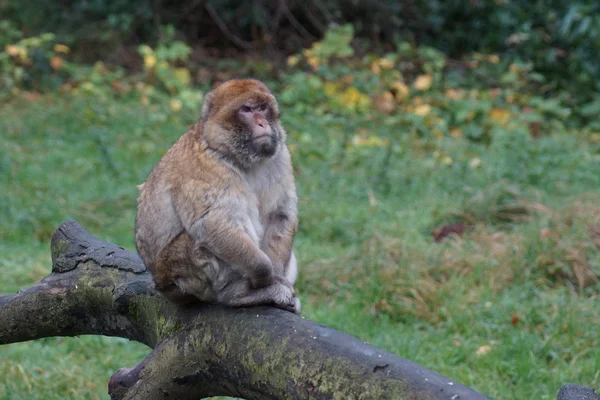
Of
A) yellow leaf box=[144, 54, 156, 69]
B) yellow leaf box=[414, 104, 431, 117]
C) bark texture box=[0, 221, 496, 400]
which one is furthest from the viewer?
yellow leaf box=[144, 54, 156, 69]

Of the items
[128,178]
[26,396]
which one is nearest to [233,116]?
[26,396]

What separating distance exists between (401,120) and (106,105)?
3402 mm

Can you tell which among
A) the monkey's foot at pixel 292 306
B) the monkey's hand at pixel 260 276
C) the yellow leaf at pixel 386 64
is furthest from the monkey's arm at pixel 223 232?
the yellow leaf at pixel 386 64

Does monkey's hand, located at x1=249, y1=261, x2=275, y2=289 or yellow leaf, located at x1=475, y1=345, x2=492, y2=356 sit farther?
yellow leaf, located at x1=475, y1=345, x2=492, y2=356

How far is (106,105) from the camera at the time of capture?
10141mm

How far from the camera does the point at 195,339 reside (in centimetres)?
314

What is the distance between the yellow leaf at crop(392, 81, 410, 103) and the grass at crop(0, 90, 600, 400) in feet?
2.15

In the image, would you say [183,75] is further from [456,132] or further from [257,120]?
[257,120]

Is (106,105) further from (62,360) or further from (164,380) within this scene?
(164,380)

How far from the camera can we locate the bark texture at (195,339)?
8.50ft

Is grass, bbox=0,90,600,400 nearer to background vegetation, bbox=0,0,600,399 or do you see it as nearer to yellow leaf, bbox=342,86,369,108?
background vegetation, bbox=0,0,600,399

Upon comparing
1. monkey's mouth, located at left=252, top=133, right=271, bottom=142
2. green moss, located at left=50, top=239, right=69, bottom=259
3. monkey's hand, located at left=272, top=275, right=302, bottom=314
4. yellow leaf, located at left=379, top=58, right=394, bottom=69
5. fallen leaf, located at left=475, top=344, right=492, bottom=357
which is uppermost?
monkey's mouth, located at left=252, top=133, right=271, bottom=142

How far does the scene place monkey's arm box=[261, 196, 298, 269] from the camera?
12.0 feet

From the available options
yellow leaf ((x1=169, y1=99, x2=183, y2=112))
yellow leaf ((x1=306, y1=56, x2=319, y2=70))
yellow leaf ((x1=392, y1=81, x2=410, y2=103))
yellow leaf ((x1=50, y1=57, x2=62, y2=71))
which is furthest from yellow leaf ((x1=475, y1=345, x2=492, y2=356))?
yellow leaf ((x1=50, y1=57, x2=62, y2=71))
